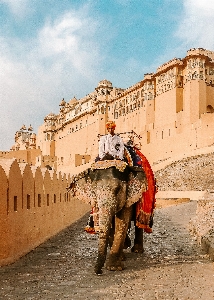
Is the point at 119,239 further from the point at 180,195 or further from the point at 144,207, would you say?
the point at 180,195

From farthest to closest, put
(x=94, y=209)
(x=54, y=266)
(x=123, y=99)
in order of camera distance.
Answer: (x=123, y=99)
(x=54, y=266)
(x=94, y=209)

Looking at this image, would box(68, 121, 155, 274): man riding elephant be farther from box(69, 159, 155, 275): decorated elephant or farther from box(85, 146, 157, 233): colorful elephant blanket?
box(85, 146, 157, 233): colorful elephant blanket

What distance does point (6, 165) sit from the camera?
6.12 metres

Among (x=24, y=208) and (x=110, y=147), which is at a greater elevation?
(x=110, y=147)

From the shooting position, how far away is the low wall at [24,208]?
587cm

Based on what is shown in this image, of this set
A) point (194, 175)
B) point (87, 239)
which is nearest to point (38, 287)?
point (87, 239)

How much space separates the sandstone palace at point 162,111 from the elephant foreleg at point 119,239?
20.4m

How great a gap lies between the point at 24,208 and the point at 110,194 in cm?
234

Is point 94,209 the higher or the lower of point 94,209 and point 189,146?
the lower

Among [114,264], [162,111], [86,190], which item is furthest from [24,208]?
[162,111]

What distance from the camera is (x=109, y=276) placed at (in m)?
5.02

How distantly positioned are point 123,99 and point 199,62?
13999mm

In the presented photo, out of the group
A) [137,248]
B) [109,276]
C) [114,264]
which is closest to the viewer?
[109,276]

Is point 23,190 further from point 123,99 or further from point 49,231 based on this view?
point 123,99
